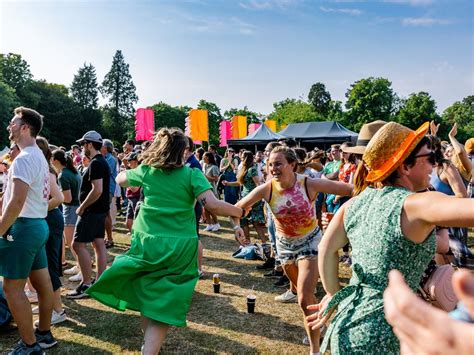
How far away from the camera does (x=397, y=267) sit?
1.66 metres

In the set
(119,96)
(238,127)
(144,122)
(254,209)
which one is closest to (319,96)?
(119,96)

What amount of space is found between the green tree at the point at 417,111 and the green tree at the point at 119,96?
144 feet

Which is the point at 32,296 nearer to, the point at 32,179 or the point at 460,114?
the point at 32,179

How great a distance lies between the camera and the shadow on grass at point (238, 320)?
14.5 ft

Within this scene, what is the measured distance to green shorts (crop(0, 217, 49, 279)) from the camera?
339 centimetres

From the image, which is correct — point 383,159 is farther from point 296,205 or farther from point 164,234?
point 296,205

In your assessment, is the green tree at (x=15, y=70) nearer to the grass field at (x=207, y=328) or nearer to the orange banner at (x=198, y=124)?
the orange banner at (x=198, y=124)

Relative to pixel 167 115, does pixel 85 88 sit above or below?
above

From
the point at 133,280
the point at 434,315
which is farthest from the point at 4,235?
the point at 434,315

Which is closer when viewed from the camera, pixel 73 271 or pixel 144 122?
pixel 73 271

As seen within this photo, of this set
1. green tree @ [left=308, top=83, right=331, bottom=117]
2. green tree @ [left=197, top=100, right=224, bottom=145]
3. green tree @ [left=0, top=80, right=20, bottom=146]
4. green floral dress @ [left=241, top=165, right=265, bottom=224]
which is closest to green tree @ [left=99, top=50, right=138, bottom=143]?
green tree @ [left=197, top=100, right=224, bottom=145]

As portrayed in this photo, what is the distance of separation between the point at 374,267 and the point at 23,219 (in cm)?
307

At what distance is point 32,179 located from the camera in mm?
3371

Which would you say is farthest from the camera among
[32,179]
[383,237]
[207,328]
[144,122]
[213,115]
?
[213,115]
